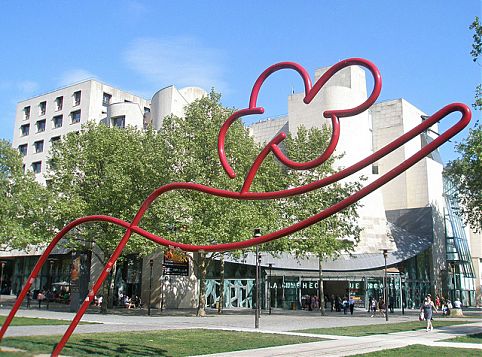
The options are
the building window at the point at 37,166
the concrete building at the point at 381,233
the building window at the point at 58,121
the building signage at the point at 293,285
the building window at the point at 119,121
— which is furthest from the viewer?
the building window at the point at 58,121

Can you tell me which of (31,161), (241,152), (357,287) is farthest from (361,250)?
(31,161)

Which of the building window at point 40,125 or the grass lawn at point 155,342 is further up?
the building window at point 40,125

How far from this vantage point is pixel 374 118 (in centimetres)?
7569

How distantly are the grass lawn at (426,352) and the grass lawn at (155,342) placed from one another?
3.72m

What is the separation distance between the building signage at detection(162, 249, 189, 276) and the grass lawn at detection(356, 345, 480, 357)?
105 ft

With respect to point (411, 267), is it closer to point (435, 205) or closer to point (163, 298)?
point (435, 205)

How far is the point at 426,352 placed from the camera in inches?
688

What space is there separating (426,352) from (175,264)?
34438 mm

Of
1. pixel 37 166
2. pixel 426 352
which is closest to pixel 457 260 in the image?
pixel 426 352

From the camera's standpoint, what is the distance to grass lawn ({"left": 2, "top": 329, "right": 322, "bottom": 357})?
15.9 meters

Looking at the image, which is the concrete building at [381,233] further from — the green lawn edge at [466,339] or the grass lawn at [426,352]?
the grass lawn at [426,352]

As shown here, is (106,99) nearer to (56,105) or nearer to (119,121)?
(56,105)

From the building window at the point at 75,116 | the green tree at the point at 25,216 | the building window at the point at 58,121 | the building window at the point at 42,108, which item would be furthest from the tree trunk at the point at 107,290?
the building window at the point at 42,108

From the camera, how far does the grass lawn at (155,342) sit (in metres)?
15.9
